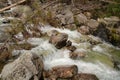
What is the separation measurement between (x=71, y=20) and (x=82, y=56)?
2.38 m

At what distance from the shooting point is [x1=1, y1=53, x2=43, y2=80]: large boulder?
524 centimetres

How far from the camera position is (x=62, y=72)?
5945 mm

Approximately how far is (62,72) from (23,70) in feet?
3.40

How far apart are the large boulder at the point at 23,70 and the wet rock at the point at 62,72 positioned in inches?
15.1

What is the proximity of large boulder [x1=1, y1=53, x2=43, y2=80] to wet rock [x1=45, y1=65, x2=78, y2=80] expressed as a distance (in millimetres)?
385

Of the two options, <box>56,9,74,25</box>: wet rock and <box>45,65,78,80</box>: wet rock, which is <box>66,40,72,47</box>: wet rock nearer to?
<box>45,65,78,80</box>: wet rock

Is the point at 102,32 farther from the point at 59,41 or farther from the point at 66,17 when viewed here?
the point at 59,41

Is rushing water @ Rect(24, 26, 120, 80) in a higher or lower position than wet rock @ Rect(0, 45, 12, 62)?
lower

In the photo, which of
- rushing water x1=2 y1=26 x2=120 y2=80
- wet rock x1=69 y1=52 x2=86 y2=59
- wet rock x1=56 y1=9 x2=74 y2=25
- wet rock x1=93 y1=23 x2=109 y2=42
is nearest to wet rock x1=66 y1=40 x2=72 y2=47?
rushing water x1=2 y1=26 x2=120 y2=80

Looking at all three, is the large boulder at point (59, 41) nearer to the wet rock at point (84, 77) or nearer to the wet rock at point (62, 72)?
the wet rock at point (62, 72)

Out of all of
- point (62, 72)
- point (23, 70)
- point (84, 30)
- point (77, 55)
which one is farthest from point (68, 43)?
point (23, 70)

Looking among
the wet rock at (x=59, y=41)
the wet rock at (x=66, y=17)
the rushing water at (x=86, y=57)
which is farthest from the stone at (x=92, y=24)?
the wet rock at (x=59, y=41)

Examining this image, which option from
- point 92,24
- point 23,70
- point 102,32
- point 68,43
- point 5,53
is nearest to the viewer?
point 23,70

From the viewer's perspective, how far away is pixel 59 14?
959 centimetres
